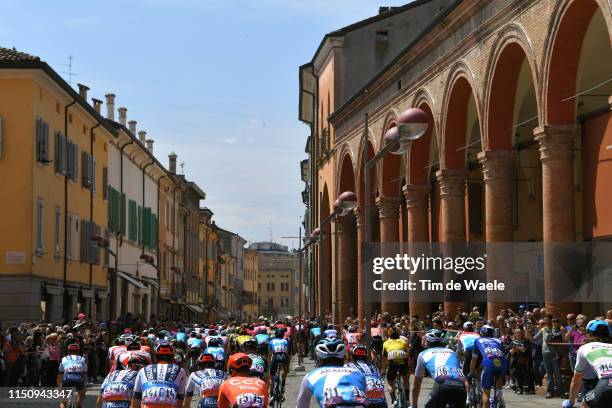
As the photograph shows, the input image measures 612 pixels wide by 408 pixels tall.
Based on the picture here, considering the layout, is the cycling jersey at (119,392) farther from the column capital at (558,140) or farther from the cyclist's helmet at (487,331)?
the column capital at (558,140)

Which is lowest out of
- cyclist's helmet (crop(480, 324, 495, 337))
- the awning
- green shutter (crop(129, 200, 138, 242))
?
cyclist's helmet (crop(480, 324, 495, 337))

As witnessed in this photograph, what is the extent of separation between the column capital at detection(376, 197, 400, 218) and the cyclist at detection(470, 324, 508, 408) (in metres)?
24.4

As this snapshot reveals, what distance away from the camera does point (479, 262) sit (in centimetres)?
3122

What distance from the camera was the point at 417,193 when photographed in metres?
38.3

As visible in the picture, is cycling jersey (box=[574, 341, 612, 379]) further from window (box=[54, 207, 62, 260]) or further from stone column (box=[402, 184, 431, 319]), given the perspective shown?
window (box=[54, 207, 62, 260])

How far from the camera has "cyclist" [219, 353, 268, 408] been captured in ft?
35.4

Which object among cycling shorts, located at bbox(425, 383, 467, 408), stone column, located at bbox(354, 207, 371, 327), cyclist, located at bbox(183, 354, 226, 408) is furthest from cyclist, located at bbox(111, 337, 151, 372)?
stone column, located at bbox(354, 207, 371, 327)

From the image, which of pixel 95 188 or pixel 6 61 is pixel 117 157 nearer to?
pixel 95 188

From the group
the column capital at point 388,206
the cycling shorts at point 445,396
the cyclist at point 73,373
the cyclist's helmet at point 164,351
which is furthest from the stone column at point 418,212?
the cyclist's helmet at point 164,351

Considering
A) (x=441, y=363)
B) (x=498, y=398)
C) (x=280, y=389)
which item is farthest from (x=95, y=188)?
(x=441, y=363)

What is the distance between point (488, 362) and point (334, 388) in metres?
8.95

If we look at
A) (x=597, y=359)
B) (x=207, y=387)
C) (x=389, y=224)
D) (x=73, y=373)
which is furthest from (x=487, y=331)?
(x=389, y=224)

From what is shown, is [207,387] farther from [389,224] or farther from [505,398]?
[389,224]

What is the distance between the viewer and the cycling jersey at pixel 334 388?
9.62 meters
